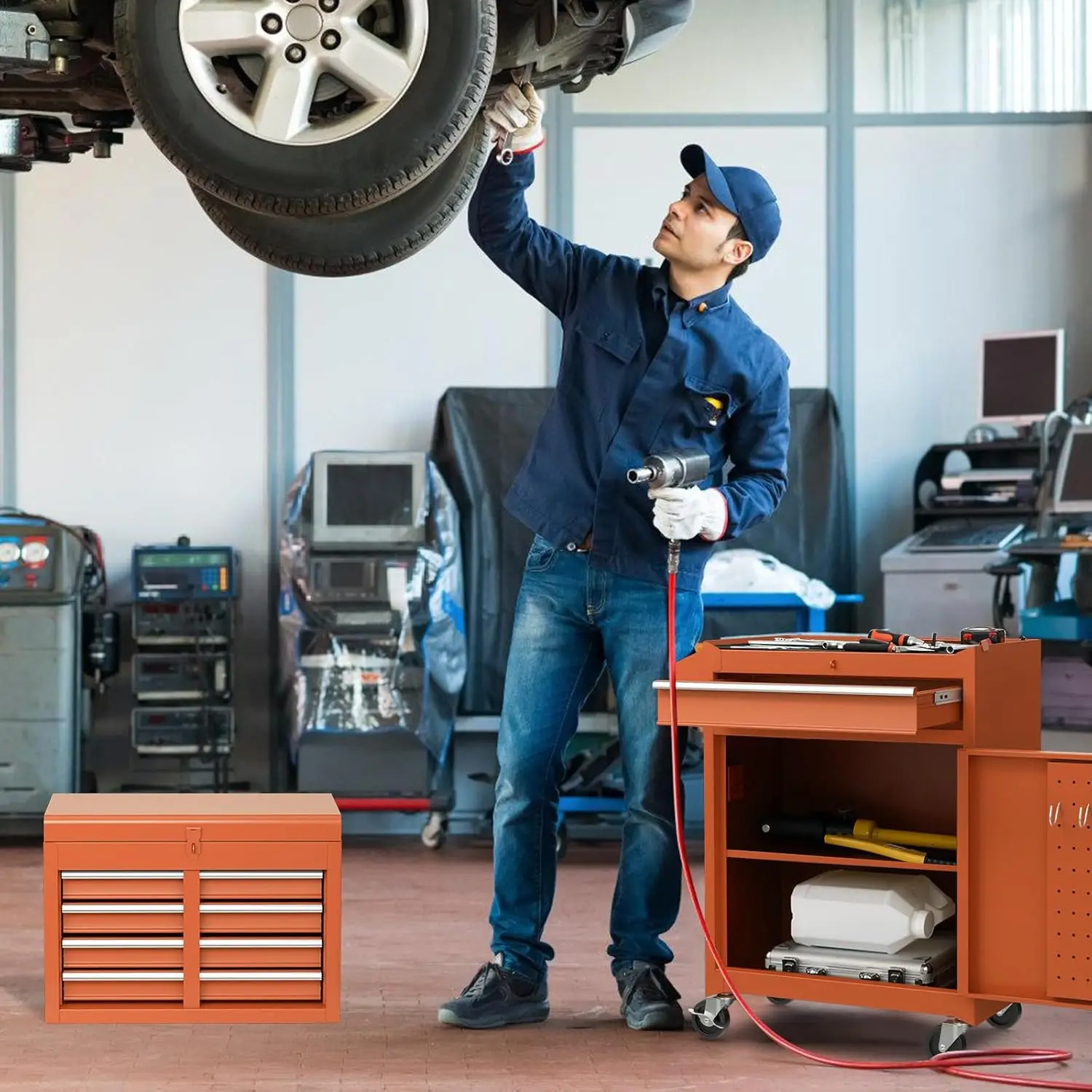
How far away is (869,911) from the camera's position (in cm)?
288

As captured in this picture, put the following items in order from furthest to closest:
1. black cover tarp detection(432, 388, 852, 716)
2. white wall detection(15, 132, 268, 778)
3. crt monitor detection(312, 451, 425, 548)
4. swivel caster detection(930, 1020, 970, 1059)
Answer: white wall detection(15, 132, 268, 778), black cover tarp detection(432, 388, 852, 716), crt monitor detection(312, 451, 425, 548), swivel caster detection(930, 1020, 970, 1059)

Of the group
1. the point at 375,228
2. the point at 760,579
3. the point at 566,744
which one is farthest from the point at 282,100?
the point at 760,579

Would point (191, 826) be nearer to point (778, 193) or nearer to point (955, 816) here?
point (955, 816)

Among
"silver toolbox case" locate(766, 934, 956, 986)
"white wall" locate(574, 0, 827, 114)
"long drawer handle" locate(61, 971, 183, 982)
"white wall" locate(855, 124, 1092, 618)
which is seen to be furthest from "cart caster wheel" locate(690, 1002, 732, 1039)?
"white wall" locate(574, 0, 827, 114)

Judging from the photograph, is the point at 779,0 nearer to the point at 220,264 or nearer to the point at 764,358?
the point at 220,264

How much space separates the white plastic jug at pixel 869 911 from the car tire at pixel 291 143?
152 cm

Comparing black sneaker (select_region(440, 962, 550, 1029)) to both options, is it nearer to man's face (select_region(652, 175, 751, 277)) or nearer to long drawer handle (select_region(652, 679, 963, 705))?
long drawer handle (select_region(652, 679, 963, 705))

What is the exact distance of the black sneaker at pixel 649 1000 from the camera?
296 centimetres

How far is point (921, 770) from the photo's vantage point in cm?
313

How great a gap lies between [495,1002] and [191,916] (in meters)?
0.59

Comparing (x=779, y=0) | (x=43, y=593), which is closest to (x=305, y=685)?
(x=43, y=593)

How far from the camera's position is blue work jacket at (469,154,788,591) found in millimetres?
2961

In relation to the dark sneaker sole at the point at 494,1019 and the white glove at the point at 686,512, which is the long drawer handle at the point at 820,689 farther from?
the dark sneaker sole at the point at 494,1019

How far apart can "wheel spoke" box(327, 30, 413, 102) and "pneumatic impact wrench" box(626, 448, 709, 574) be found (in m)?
0.77
